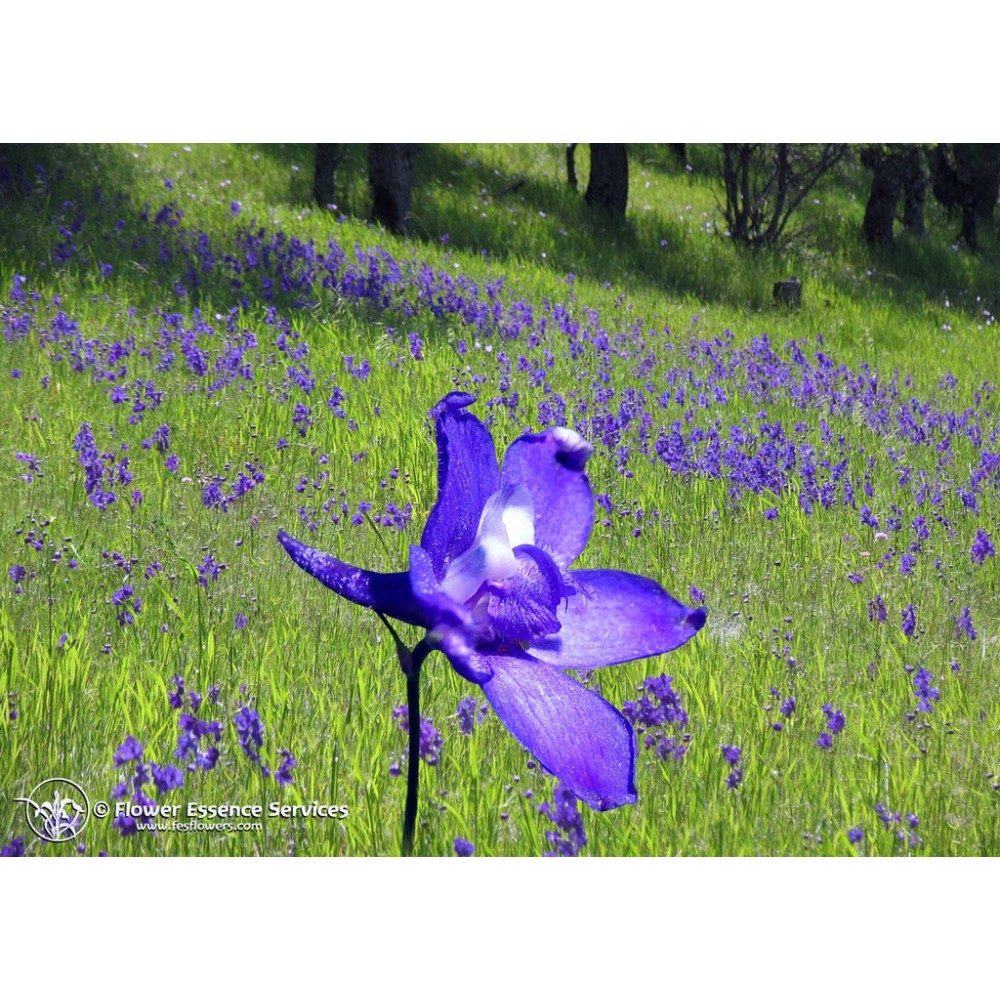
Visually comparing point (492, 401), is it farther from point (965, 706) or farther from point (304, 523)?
point (965, 706)

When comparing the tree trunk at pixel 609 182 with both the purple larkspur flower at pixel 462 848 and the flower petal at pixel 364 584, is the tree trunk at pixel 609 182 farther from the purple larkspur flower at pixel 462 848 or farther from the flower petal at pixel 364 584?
the flower petal at pixel 364 584

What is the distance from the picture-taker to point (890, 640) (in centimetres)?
261

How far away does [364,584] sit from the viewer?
1.09 metres

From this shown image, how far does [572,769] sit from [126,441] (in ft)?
7.35

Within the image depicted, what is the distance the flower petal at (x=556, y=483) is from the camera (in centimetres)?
128

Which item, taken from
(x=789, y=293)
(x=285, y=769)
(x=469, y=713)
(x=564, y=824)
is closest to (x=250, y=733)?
(x=285, y=769)

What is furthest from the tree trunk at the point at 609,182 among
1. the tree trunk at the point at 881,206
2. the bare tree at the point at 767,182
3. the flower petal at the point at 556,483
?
the flower petal at the point at 556,483

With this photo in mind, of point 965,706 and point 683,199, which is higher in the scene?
point 683,199

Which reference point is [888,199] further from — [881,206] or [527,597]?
[527,597]

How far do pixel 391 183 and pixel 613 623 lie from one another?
4303mm

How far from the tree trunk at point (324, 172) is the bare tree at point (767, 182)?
1670mm

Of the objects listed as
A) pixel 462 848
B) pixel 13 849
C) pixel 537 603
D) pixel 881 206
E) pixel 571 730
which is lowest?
pixel 13 849

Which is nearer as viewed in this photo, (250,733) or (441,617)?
(441,617)
